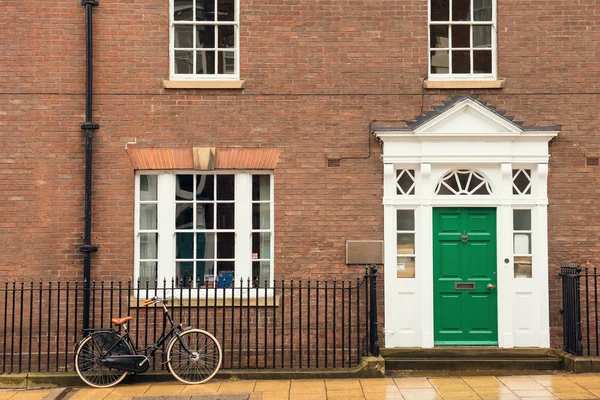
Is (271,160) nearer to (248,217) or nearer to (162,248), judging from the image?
(248,217)

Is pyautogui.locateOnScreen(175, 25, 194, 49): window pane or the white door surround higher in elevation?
pyautogui.locateOnScreen(175, 25, 194, 49): window pane

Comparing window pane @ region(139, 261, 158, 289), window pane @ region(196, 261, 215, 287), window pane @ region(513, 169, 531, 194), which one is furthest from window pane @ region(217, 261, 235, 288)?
window pane @ region(513, 169, 531, 194)

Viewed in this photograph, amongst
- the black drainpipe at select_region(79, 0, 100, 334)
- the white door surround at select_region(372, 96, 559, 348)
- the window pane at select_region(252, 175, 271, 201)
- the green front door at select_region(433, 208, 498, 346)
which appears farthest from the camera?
the window pane at select_region(252, 175, 271, 201)

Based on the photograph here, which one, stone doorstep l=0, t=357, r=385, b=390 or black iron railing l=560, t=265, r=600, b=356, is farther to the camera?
black iron railing l=560, t=265, r=600, b=356

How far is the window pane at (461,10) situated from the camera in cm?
1001

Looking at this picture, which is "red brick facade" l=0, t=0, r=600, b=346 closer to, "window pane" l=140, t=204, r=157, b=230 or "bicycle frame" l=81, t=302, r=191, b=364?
"window pane" l=140, t=204, r=157, b=230

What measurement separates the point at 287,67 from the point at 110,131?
8.81ft

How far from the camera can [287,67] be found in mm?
9797

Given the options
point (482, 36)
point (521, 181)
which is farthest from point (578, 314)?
point (482, 36)

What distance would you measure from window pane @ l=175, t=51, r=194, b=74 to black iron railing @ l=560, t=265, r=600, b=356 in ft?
19.9

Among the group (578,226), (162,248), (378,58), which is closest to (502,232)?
(578,226)

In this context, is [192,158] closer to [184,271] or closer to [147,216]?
[147,216]

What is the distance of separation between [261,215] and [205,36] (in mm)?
2753

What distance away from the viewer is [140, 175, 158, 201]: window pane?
9828mm
